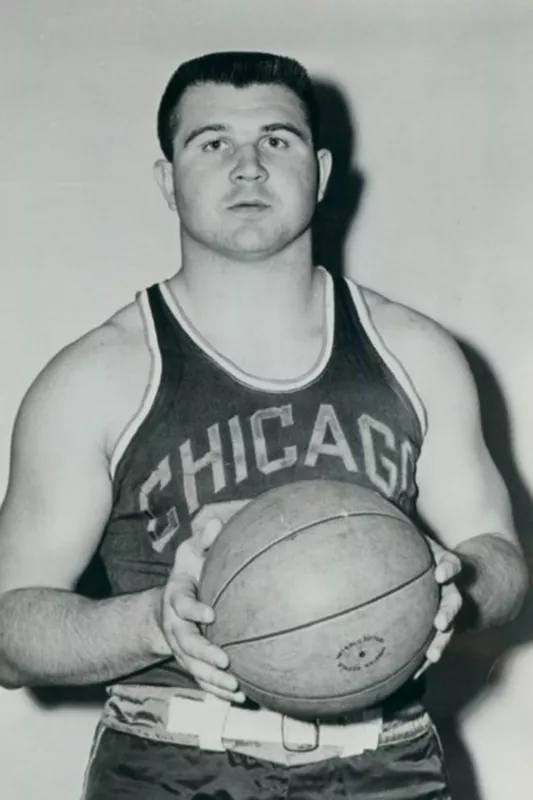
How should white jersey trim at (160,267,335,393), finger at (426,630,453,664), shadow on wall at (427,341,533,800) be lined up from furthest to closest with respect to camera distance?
shadow on wall at (427,341,533,800) → white jersey trim at (160,267,335,393) → finger at (426,630,453,664)

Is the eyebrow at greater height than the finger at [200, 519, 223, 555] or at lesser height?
greater

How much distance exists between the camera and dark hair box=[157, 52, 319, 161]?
2025 millimetres

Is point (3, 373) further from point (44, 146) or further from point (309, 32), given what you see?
point (309, 32)

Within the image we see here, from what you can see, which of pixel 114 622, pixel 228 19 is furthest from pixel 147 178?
pixel 114 622

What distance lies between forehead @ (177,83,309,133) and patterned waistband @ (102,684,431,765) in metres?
0.95

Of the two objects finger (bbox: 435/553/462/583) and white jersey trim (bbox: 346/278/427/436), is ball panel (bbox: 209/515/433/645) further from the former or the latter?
white jersey trim (bbox: 346/278/427/436)

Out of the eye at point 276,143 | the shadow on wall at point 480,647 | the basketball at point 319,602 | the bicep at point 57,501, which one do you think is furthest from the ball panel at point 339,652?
the shadow on wall at point 480,647

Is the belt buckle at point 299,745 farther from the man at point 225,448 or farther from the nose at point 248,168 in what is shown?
the nose at point 248,168

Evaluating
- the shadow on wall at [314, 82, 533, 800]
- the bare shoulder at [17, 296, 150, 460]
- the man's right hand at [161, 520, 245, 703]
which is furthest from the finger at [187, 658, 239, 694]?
the shadow on wall at [314, 82, 533, 800]

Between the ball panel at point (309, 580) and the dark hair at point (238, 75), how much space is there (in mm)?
867

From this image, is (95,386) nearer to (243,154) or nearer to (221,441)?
(221,441)

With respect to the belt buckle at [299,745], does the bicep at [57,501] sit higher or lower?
higher

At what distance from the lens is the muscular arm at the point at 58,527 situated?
1.78 m

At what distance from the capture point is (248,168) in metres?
1.96
